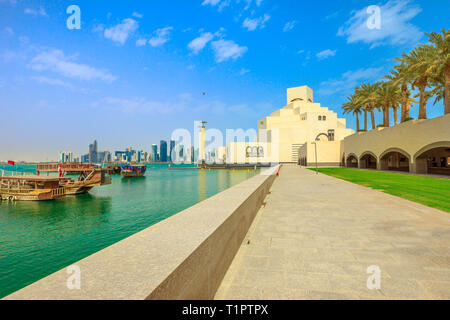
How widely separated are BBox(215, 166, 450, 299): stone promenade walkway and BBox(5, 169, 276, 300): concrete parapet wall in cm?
71

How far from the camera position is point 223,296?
10.1 feet

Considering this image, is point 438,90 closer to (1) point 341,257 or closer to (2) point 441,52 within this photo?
(2) point 441,52

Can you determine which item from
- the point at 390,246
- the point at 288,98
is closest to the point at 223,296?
the point at 390,246

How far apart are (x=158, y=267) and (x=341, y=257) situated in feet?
12.5

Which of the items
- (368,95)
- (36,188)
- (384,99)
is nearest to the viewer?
(36,188)

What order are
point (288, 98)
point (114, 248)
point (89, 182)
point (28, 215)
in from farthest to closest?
point (288, 98), point (89, 182), point (28, 215), point (114, 248)

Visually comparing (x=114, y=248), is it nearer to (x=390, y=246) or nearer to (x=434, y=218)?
(x=390, y=246)

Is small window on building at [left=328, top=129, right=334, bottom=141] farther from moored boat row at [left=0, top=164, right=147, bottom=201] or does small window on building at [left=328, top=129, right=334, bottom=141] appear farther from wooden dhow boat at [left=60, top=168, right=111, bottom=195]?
moored boat row at [left=0, top=164, right=147, bottom=201]

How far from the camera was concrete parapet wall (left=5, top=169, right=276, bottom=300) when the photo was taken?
1.68 metres

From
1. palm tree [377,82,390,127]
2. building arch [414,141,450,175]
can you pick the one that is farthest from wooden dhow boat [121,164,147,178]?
building arch [414,141,450,175]

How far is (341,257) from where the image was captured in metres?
4.35

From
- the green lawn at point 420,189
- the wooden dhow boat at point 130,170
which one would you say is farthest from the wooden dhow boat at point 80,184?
the green lawn at point 420,189

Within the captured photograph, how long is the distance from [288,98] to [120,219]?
117 m

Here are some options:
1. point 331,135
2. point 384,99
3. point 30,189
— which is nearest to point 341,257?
point 30,189
